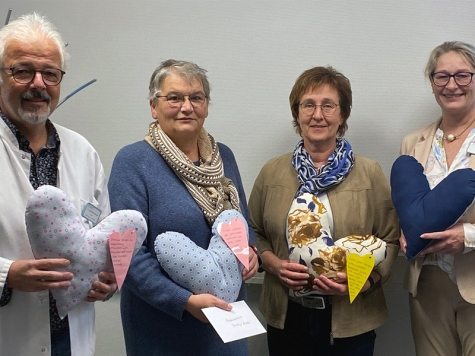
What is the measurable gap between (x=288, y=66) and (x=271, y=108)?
204mm

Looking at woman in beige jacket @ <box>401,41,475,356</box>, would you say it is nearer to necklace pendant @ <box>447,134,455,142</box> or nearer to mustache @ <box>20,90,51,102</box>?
necklace pendant @ <box>447,134,455,142</box>

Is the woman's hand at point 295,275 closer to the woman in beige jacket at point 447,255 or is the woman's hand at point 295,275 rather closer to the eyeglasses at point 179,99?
the woman in beige jacket at point 447,255

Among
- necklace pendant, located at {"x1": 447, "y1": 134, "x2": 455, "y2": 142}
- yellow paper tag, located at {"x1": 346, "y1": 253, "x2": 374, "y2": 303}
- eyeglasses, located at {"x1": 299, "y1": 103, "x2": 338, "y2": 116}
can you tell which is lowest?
yellow paper tag, located at {"x1": 346, "y1": 253, "x2": 374, "y2": 303}

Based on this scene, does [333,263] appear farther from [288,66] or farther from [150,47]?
[150,47]

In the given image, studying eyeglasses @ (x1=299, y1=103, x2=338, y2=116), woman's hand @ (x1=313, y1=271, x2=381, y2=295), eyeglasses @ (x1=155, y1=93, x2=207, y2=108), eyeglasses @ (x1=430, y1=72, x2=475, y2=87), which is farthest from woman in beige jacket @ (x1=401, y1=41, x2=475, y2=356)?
eyeglasses @ (x1=155, y1=93, x2=207, y2=108)

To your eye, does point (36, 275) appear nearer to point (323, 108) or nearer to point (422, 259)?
point (323, 108)

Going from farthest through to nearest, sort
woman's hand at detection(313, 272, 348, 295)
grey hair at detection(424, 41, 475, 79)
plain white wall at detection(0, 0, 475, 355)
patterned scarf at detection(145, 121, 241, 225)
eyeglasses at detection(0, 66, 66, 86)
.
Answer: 1. plain white wall at detection(0, 0, 475, 355)
2. grey hair at detection(424, 41, 475, 79)
3. woman's hand at detection(313, 272, 348, 295)
4. patterned scarf at detection(145, 121, 241, 225)
5. eyeglasses at detection(0, 66, 66, 86)

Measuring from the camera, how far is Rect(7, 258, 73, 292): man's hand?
110 cm

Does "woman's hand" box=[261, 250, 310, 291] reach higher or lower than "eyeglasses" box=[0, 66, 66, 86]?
lower

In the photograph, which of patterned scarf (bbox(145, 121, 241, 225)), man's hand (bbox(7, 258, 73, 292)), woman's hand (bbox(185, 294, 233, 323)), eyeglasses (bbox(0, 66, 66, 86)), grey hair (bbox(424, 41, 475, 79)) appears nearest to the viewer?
man's hand (bbox(7, 258, 73, 292))

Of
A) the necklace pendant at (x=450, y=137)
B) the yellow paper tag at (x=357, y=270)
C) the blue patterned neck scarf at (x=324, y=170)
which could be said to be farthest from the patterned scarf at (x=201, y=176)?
the necklace pendant at (x=450, y=137)

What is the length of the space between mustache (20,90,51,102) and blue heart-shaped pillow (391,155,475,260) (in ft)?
3.86

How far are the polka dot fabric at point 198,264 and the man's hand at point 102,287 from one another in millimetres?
141

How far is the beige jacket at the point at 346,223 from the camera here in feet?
5.58
